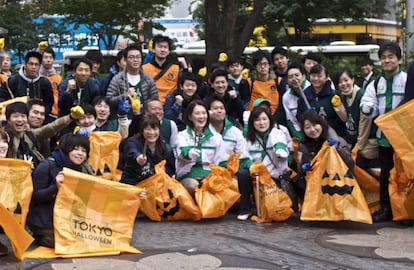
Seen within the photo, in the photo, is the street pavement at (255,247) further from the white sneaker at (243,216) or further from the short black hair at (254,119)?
the short black hair at (254,119)

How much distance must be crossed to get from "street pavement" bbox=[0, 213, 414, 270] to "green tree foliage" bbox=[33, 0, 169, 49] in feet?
39.2

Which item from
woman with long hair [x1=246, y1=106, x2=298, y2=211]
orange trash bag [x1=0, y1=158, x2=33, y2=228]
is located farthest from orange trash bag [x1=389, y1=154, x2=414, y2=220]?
orange trash bag [x1=0, y1=158, x2=33, y2=228]

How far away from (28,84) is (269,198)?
3266 mm

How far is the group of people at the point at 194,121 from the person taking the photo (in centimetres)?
662

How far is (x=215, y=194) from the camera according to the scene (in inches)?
286

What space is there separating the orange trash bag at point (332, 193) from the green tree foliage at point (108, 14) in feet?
40.9

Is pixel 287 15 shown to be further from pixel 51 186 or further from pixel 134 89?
pixel 51 186

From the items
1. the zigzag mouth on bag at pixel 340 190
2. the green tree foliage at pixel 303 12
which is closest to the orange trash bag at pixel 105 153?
the zigzag mouth on bag at pixel 340 190

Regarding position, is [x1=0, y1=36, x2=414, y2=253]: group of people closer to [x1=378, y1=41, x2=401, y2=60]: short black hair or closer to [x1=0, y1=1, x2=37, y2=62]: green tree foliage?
[x1=378, y1=41, x2=401, y2=60]: short black hair

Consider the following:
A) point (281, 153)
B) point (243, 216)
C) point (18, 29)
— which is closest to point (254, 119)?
point (281, 153)

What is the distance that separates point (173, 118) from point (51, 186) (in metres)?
2.75

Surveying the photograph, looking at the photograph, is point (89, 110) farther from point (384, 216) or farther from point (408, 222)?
point (408, 222)

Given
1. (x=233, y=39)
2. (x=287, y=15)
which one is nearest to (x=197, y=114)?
(x=233, y=39)

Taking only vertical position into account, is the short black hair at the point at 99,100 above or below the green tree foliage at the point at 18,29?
below
